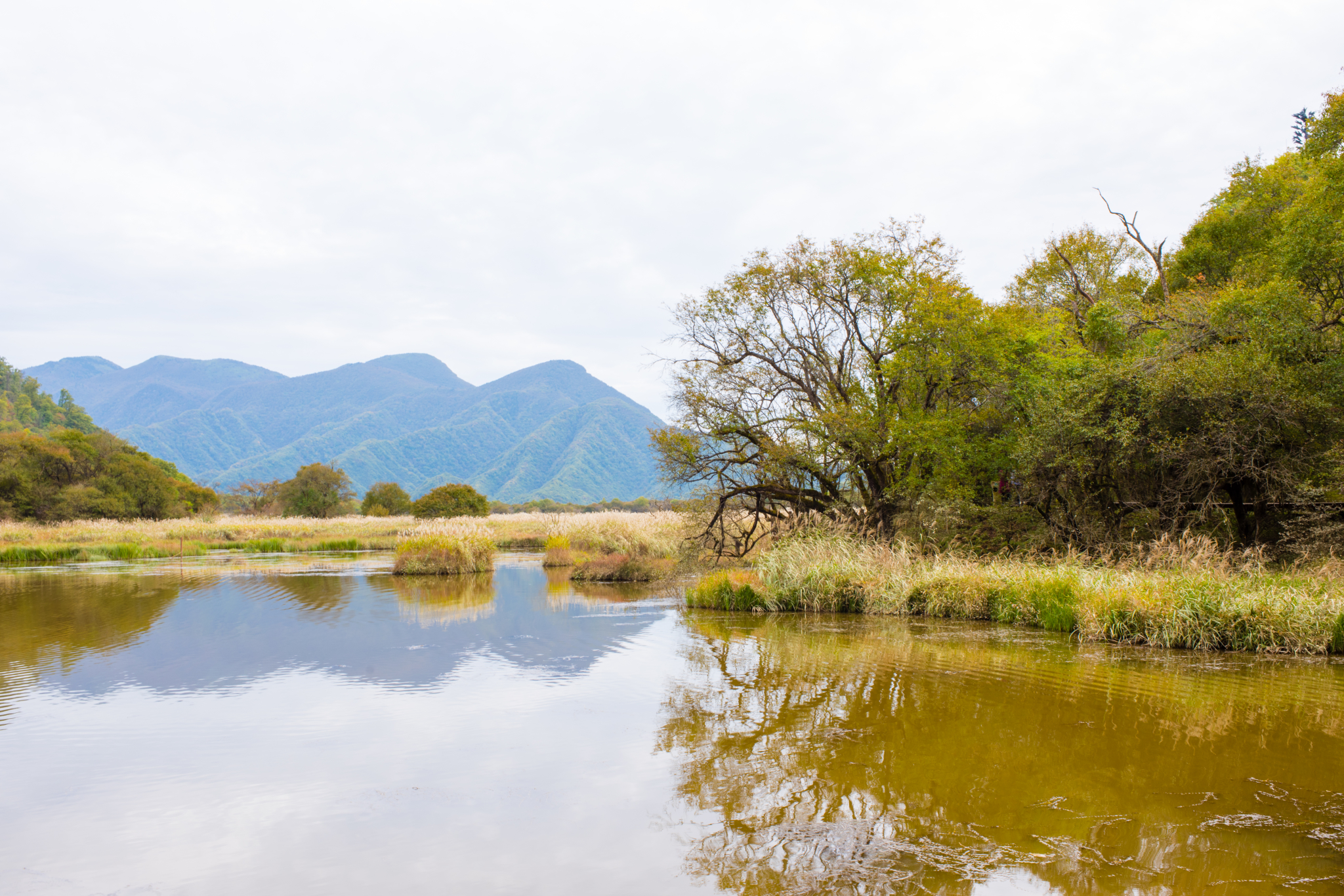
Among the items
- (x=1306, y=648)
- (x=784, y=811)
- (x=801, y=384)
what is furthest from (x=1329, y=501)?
(x=784, y=811)

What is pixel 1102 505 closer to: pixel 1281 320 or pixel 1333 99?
pixel 1281 320

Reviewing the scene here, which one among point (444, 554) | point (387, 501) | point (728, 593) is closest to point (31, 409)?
point (387, 501)

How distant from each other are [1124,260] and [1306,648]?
23786 mm

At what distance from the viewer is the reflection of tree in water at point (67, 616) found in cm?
1104

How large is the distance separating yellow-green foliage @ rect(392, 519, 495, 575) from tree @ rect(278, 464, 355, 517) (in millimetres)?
35133

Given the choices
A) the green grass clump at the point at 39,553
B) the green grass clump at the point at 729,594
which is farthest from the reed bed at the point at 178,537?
the green grass clump at the point at 729,594

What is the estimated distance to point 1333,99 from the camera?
17.2m

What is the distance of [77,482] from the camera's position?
144 feet

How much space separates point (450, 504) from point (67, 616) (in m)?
30.3

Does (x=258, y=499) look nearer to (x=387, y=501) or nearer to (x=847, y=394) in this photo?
(x=387, y=501)

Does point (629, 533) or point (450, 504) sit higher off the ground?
point (450, 504)

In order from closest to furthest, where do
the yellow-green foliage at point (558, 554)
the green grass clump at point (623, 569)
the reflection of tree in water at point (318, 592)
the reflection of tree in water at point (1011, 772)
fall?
1. the reflection of tree in water at point (1011, 772)
2. the reflection of tree in water at point (318, 592)
3. the green grass clump at point (623, 569)
4. the yellow-green foliage at point (558, 554)

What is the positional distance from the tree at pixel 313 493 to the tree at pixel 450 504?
13546mm

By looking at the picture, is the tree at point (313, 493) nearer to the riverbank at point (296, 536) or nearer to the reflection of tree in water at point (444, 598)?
the riverbank at point (296, 536)
